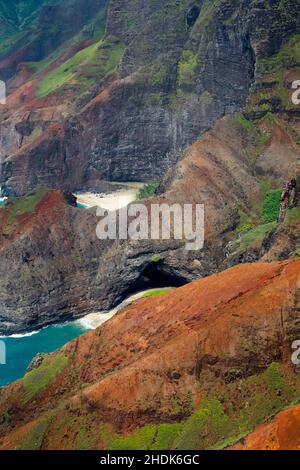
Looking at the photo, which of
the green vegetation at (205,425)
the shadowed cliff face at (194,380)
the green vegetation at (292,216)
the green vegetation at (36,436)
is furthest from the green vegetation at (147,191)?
the green vegetation at (205,425)

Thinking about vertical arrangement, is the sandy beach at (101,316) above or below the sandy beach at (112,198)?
above

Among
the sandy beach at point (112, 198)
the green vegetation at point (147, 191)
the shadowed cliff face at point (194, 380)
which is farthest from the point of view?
the sandy beach at point (112, 198)

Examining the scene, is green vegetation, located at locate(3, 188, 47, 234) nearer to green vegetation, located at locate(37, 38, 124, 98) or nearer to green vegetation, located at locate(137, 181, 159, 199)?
green vegetation, located at locate(137, 181, 159, 199)

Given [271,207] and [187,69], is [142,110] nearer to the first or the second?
[187,69]

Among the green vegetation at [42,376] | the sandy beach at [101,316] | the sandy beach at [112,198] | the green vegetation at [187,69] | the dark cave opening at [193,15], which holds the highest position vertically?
the dark cave opening at [193,15]

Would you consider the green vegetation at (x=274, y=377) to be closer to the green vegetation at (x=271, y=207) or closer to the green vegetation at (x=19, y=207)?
the green vegetation at (x=271, y=207)

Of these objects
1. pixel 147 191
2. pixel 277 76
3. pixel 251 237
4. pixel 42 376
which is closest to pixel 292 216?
pixel 251 237
